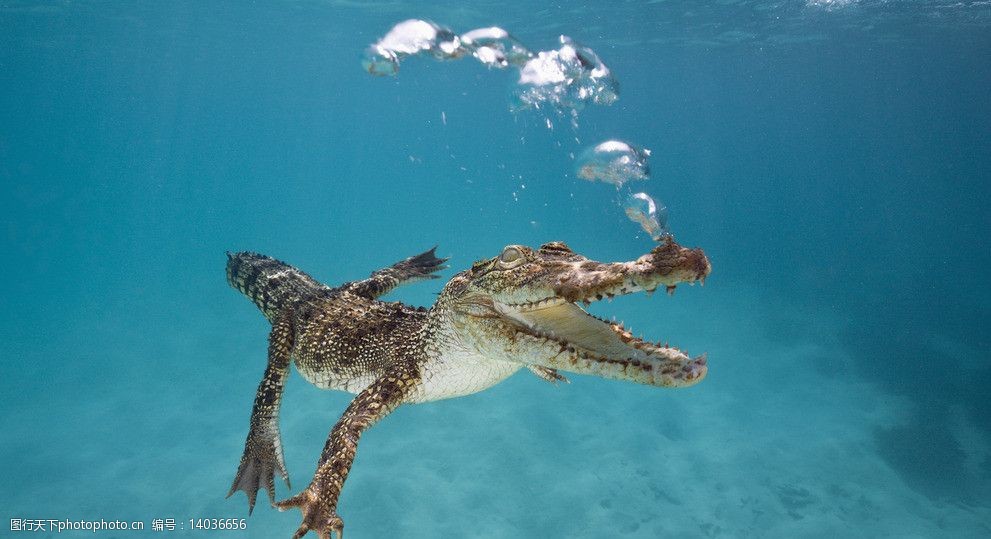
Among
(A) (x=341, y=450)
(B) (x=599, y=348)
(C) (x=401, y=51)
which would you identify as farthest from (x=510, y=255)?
(C) (x=401, y=51)

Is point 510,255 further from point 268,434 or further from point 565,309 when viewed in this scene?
point 268,434

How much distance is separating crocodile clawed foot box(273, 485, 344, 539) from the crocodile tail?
2448 millimetres

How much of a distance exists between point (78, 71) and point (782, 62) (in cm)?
6085

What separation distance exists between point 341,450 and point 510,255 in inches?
61.0

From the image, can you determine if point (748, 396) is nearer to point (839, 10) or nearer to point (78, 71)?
point (839, 10)

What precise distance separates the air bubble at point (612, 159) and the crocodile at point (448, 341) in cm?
519

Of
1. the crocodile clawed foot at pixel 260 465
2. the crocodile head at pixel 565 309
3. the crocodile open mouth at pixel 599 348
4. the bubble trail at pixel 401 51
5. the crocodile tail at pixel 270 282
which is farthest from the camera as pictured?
the bubble trail at pixel 401 51

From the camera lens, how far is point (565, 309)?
3.39 m

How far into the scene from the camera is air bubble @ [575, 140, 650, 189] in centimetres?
941

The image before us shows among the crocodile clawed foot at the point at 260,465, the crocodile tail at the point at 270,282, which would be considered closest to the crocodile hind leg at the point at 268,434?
the crocodile clawed foot at the point at 260,465

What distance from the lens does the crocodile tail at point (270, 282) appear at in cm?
540

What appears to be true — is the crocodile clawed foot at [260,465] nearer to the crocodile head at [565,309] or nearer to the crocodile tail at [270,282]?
the crocodile tail at [270,282]

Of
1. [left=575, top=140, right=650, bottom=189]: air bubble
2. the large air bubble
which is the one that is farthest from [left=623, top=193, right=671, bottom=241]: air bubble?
the large air bubble

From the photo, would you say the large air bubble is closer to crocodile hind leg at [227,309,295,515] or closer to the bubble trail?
the bubble trail
